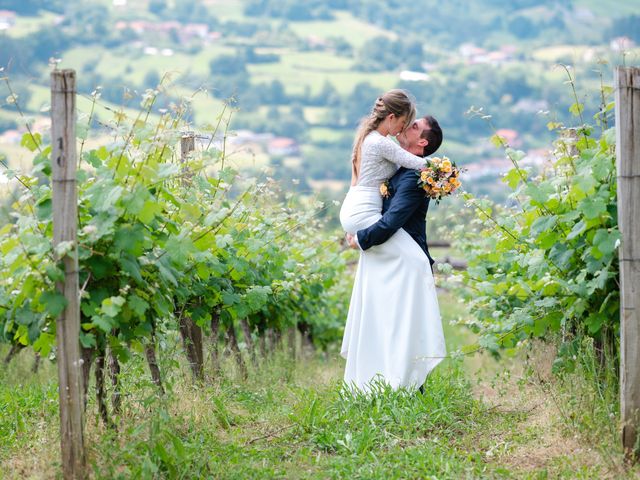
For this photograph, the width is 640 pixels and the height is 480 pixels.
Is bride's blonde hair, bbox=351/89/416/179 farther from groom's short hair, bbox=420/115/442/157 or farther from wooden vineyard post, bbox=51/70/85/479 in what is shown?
wooden vineyard post, bbox=51/70/85/479

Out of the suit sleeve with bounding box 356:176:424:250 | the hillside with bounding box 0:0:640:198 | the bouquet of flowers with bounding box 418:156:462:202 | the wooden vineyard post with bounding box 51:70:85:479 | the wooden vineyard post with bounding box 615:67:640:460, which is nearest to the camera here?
the wooden vineyard post with bounding box 51:70:85:479

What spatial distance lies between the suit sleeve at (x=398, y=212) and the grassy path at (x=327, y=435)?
1061mm

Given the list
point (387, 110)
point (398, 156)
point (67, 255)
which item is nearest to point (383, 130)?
point (387, 110)

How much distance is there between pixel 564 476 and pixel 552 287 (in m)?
1.13

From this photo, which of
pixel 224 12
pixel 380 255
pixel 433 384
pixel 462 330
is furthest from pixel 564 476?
pixel 224 12

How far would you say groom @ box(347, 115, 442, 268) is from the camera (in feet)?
19.9

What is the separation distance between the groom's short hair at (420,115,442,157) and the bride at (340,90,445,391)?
5.2 inches

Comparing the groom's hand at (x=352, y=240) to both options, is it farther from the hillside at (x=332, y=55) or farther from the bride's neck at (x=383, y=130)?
the hillside at (x=332, y=55)

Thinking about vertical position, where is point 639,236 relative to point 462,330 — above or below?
above

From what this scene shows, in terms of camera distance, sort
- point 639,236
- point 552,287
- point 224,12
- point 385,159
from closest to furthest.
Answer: point 639,236 → point 552,287 → point 385,159 → point 224,12

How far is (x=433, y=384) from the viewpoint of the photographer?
20.6 feet

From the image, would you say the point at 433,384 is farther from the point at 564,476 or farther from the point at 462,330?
the point at 462,330

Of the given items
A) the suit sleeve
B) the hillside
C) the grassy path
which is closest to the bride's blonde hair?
the suit sleeve

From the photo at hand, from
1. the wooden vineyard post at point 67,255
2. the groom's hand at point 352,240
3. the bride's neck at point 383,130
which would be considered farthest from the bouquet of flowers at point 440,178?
the wooden vineyard post at point 67,255
